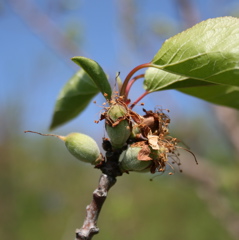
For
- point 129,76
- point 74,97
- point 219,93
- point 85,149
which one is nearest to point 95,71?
point 129,76

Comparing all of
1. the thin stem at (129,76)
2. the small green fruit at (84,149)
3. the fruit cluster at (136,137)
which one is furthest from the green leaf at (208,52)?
the small green fruit at (84,149)

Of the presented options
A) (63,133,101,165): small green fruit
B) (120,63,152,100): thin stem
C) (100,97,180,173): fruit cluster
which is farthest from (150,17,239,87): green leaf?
(63,133,101,165): small green fruit

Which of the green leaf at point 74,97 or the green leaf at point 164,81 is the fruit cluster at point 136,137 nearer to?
the green leaf at point 164,81

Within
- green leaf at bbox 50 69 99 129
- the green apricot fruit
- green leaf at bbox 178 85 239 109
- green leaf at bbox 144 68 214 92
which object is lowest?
the green apricot fruit

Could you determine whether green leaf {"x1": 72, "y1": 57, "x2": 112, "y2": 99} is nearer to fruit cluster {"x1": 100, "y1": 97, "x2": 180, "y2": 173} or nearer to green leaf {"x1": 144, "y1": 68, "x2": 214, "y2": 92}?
fruit cluster {"x1": 100, "y1": 97, "x2": 180, "y2": 173}

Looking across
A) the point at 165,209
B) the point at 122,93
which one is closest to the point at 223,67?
the point at 122,93
